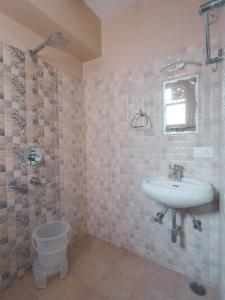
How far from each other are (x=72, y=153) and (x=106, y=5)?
1515 mm

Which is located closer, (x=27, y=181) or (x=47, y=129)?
(x=27, y=181)

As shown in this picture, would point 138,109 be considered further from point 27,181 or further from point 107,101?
point 27,181

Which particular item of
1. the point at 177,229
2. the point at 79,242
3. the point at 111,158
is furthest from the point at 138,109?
the point at 79,242

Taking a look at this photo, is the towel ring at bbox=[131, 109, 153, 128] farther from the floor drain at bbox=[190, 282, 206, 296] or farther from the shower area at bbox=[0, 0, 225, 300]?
the floor drain at bbox=[190, 282, 206, 296]

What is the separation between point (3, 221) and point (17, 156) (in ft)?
1.64

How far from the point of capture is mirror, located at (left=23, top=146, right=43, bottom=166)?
1.41 meters

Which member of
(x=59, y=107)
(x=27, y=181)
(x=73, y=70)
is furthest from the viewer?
(x=73, y=70)

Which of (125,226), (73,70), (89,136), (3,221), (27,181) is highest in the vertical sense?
(73,70)

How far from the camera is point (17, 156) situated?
1352 mm

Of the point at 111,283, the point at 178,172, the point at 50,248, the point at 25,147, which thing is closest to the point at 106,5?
the point at 25,147

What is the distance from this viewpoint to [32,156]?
1451mm

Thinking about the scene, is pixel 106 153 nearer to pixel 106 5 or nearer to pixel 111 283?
pixel 111 283

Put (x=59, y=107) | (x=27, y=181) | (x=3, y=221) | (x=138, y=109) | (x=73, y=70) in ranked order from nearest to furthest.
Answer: (x=3, y=221) < (x=27, y=181) < (x=138, y=109) < (x=59, y=107) < (x=73, y=70)

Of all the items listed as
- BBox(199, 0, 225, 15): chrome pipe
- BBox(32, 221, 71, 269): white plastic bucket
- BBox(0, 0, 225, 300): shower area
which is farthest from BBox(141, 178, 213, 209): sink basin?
BBox(199, 0, 225, 15): chrome pipe
